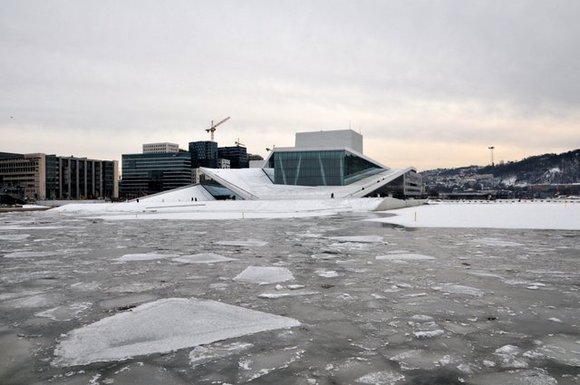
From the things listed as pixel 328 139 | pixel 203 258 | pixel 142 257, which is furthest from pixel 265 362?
pixel 328 139

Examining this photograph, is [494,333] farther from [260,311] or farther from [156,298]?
[156,298]

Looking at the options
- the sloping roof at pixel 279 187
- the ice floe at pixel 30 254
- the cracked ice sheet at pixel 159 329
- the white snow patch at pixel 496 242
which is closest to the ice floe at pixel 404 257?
the white snow patch at pixel 496 242

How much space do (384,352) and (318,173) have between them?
97.6 m

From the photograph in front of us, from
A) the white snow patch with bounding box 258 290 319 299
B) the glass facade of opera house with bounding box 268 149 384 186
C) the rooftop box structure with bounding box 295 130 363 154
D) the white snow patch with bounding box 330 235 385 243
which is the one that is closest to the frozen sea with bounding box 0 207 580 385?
the white snow patch with bounding box 258 290 319 299

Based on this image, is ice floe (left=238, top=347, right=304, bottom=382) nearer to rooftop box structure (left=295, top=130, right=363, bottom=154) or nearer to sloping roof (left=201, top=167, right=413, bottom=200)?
sloping roof (left=201, top=167, right=413, bottom=200)

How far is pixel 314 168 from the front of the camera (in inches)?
4097

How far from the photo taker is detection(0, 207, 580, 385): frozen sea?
6016mm

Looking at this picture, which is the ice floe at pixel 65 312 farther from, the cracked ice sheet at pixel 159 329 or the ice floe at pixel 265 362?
the ice floe at pixel 265 362

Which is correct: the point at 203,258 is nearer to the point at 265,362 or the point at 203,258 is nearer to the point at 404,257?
the point at 404,257

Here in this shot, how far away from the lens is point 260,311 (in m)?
9.12

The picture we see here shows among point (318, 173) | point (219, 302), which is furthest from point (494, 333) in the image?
point (318, 173)

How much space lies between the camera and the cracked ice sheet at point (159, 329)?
22.2ft

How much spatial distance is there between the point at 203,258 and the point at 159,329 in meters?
8.96

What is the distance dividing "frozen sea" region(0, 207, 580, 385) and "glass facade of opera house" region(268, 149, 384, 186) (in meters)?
86.5
